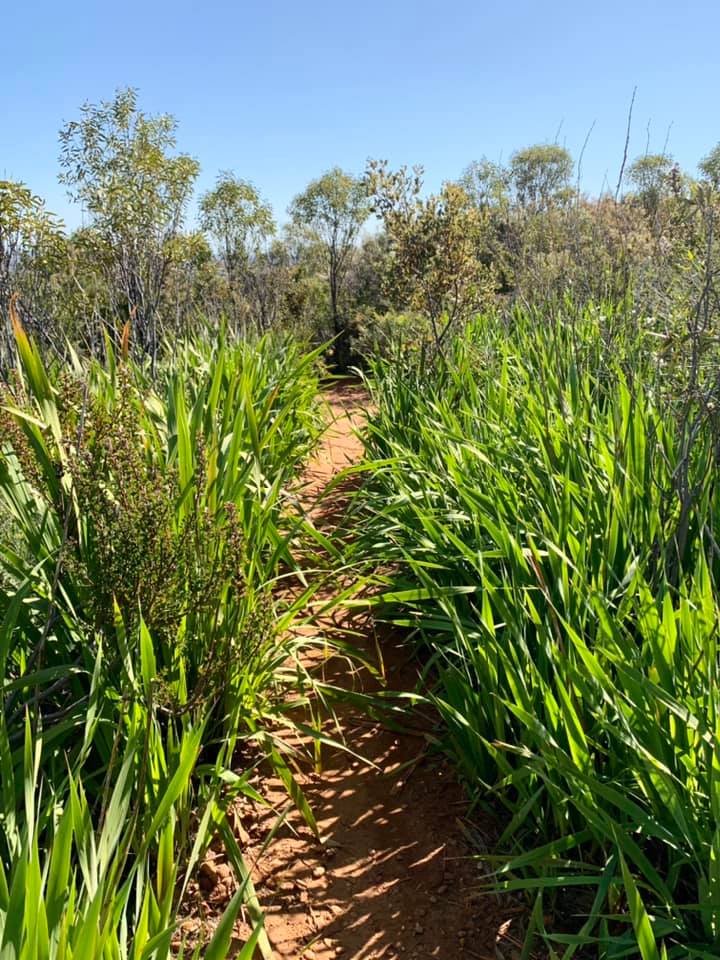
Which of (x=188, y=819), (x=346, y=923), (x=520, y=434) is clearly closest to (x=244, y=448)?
(x=520, y=434)

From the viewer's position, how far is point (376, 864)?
1.93 meters

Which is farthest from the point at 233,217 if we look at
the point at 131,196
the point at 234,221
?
the point at 131,196

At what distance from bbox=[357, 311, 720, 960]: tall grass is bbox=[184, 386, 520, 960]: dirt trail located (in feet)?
0.44

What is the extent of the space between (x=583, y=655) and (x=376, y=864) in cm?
87

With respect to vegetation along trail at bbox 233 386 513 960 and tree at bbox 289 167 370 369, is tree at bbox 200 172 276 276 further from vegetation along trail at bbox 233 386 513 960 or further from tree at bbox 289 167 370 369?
vegetation along trail at bbox 233 386 513 960

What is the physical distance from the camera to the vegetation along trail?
170 centimetres

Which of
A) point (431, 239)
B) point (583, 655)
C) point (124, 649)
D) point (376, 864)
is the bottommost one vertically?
point (376, 864)

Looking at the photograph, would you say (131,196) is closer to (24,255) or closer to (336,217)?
(24,255)

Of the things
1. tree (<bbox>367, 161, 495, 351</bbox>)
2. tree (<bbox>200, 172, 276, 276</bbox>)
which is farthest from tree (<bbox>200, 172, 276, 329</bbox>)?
tree (<bbox>367, 161, 495, 351</bbox>)

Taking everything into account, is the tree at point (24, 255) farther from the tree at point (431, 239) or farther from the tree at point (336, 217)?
the tree at point (336, 217)

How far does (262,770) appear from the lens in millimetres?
2258

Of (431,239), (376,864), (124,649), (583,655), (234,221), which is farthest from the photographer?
(234,221)

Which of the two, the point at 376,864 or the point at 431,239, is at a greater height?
the point at 431,239

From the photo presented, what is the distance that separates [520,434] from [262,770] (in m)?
1.69
